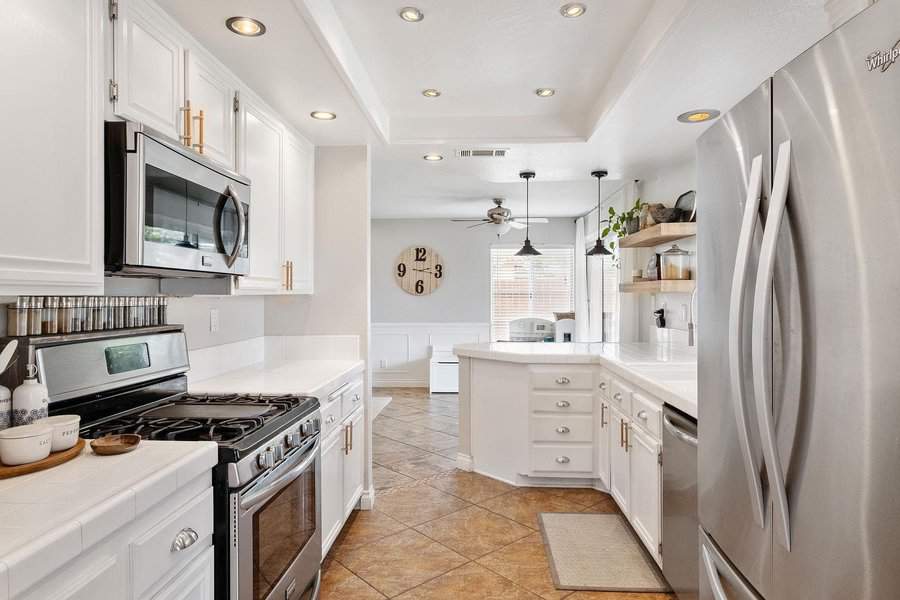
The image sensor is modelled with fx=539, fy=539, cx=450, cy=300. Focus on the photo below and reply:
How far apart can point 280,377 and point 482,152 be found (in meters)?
2.03

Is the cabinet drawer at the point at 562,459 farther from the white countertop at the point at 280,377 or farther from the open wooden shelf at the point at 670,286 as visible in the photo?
the white countertop at the point at 280,377

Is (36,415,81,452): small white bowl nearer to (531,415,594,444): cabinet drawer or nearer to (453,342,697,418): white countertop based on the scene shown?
(453,342,697,418): white countertop

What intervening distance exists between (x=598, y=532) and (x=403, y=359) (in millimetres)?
4808

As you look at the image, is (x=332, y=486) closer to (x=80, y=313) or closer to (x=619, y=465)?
(x=80, y=313)

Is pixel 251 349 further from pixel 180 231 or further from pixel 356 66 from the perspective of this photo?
pixel 356 66

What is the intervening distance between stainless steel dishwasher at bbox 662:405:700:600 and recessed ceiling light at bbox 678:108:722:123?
158cm

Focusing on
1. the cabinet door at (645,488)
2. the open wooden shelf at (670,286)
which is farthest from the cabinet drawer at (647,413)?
the open wooden shelf at (670,286)

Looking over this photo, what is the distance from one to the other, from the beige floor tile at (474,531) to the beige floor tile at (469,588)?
0.19 metres

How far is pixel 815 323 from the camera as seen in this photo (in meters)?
0.98

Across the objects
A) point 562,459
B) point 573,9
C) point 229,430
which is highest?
point 573,9

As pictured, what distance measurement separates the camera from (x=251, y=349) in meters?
3.16

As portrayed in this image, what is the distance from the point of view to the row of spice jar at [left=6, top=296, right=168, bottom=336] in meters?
1.56

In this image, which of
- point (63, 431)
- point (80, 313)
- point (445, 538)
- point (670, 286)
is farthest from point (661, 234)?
point (63, 431)

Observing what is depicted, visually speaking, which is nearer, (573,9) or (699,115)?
(573,9)
